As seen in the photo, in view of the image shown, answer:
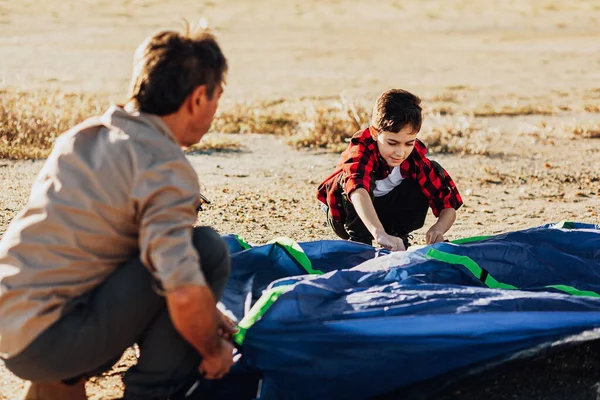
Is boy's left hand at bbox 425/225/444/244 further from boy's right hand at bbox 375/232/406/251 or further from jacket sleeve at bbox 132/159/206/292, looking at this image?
jacket sleeve at bbox 132/159/206/292

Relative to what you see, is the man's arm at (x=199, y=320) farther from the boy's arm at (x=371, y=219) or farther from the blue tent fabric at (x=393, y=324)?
the boy's arm at (x=371, y=219)

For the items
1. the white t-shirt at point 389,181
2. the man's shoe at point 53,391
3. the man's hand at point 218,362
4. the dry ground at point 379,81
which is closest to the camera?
the man's hand at point 218,362

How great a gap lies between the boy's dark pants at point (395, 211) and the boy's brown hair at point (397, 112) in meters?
0.45

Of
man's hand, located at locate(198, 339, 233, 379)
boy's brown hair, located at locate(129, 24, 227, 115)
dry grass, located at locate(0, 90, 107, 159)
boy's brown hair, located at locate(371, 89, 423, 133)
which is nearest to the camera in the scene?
boy's brown hair, located at locate(129, 24, 227, 115)

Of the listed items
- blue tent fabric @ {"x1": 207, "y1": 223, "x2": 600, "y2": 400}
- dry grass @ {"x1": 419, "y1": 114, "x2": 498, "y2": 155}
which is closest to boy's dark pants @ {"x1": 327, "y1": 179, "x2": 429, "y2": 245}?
blue tent fabric @ {"x1": 207, "y1": 223, "x2": 600, "y2": 400}

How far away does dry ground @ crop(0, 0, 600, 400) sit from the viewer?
594 centimetres

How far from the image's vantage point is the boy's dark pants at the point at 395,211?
4.60m

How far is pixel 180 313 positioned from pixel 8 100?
6017 mm

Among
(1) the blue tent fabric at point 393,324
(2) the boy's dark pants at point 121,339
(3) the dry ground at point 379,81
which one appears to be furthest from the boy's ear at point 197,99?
(3) the dry ground at point 379,81

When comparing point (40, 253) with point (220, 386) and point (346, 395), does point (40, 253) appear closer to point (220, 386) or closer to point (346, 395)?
point (220, 386)

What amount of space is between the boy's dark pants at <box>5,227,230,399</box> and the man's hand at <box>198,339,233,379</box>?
61 millimetres

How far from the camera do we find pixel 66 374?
2.64m

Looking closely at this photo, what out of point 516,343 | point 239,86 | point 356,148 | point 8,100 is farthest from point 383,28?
point 516,343

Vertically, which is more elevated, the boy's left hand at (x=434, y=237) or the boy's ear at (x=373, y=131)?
the boy's ear at (x=373, y=131)
